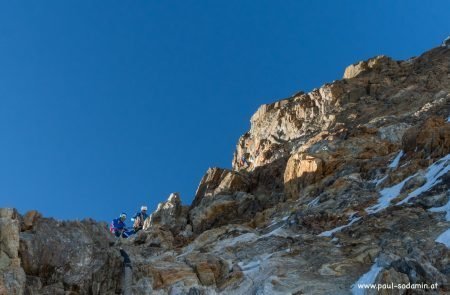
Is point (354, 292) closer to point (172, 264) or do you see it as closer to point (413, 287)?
point (413, 287)

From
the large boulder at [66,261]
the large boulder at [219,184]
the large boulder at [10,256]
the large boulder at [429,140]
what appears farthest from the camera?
the large boulder at [219,184]

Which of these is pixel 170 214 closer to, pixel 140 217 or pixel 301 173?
pixel 140 217

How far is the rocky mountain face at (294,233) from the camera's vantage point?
20.8m

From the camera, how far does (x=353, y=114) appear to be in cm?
5394

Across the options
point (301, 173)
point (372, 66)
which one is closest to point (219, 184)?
point (301, 173)

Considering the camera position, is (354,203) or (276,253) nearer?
(276,253)

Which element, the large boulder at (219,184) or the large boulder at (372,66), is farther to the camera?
the large boulder at (372,66)

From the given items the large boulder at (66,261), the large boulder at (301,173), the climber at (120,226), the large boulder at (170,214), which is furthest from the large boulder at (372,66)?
the large boulder at (66,261)

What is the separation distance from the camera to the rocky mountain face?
2081 centimetres

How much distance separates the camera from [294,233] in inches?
1108

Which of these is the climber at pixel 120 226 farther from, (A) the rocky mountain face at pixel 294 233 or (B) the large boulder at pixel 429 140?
(B) the large boulder at pixel 429 140

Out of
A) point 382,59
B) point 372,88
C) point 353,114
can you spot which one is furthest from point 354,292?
point 382,59

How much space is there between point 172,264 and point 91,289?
398 cm

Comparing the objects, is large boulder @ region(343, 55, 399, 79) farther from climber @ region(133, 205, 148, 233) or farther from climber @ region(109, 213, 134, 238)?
climber @ region(109, 213, 134, 238)
